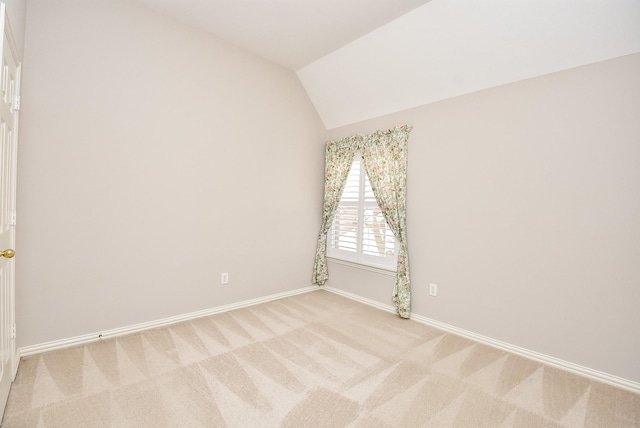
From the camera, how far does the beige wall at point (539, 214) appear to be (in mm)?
2055

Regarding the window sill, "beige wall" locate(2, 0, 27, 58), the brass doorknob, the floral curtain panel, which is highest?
"beige wall" locate(2, 0, 27, 58)

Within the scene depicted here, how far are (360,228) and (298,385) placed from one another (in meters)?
2.17

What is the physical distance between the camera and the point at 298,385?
1.94m

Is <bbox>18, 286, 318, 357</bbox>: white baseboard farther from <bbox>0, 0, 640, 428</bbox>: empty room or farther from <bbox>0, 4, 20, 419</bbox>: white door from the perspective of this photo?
<bbox>0, 4, 20, 419</bbox>: white door

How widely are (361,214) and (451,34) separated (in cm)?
209

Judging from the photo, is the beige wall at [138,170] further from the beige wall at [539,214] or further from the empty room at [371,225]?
the beige wall at [539,214]

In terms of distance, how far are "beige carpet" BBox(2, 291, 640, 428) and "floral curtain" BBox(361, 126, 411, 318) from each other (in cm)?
56

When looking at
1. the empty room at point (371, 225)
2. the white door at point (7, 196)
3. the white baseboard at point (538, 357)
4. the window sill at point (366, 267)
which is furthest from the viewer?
the window sill at point (366, 267)

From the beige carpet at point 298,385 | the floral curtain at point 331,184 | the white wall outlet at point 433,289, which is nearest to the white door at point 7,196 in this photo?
the beige carpet at point 298,385

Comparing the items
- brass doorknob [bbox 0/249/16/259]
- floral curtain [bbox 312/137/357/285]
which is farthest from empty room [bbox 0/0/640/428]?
floral curtain [bbox 312/137/357/285]

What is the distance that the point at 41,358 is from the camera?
84.1 inches

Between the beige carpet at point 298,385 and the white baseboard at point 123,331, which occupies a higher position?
the white baseboard at point 123,331

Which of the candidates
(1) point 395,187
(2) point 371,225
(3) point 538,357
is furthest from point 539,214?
(2) point 371,225

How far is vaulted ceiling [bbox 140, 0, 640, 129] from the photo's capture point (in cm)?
206
